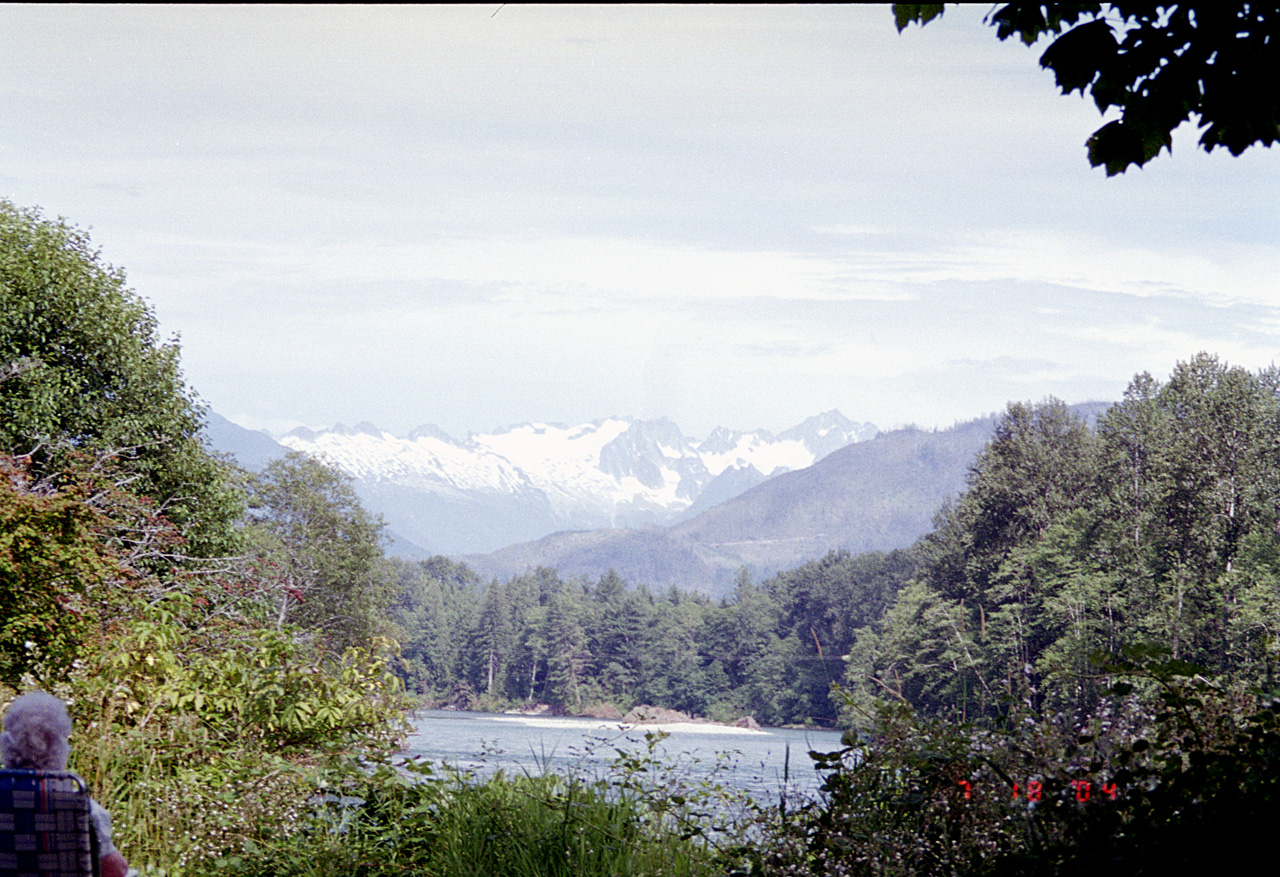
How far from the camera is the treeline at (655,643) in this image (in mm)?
75750

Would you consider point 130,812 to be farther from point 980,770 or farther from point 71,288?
point 71,288

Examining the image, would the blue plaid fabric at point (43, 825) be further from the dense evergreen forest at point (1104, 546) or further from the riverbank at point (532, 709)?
the riverbank at point (532, 709)

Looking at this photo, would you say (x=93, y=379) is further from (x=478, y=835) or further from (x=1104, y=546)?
(x=1104, y=546)

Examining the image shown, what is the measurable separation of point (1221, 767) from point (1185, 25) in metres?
1.88

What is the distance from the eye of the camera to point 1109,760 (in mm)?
3092

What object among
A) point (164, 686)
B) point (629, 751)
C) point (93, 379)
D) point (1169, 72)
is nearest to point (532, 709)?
point (93, 379)

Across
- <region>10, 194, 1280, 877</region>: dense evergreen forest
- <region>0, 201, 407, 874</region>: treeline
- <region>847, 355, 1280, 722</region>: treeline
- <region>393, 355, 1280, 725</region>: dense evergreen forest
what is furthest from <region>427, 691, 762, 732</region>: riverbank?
<region>0, 201, 407, 874</region>: treeline

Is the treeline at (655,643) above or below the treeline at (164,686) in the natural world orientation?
below

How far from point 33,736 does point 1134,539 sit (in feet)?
115

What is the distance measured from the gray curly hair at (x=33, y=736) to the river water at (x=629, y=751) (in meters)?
1.90

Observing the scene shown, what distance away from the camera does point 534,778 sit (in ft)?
17.0

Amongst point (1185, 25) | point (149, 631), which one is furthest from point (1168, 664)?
point (149, 631)

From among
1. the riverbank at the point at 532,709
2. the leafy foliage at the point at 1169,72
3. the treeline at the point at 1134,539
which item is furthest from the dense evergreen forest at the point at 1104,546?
the riverbank at the point at 532,709

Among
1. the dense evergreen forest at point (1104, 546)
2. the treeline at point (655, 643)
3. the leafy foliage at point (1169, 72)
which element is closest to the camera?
the leafy foliage at point (1169, 72)
